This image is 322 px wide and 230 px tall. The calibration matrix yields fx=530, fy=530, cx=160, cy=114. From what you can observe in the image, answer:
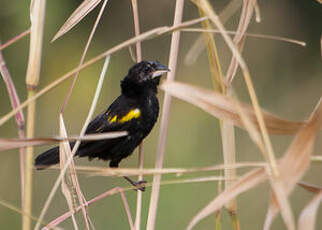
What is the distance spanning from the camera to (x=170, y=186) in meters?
5.15

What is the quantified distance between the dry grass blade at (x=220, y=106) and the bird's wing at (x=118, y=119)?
160cm

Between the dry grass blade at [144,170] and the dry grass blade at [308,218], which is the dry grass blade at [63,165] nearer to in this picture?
the dry grass blade at [144,170]

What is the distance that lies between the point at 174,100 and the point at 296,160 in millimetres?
5281

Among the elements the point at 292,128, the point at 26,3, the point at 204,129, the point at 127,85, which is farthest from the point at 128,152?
the point at 26,3

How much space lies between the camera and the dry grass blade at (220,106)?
133cm

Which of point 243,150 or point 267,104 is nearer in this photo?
point 243,150

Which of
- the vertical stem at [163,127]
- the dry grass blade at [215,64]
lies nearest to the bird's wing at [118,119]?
the vertical stem at [163,127]

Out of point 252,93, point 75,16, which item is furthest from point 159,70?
point 252,93

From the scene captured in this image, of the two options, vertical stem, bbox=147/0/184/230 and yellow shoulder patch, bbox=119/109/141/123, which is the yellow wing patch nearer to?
yellow shoulder patch, bbox=119/109/141/123

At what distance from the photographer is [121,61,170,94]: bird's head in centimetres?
290

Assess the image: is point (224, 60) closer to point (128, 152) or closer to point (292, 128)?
point (128, 152)

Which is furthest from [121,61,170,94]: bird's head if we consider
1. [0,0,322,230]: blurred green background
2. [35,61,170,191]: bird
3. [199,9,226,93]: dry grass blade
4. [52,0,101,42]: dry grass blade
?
[0,0,322,230]: blurred green background

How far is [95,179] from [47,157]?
2.70 meters

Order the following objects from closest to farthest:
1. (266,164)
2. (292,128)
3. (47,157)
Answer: (266,164) → (292,128) → (47,157)
